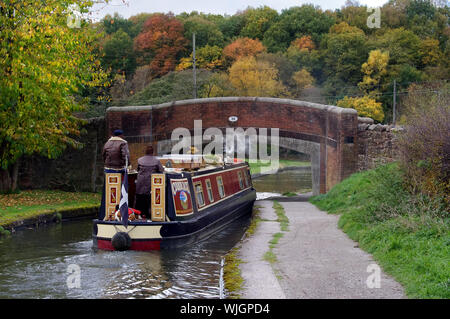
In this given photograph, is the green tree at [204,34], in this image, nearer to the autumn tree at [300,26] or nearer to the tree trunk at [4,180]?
the autumn tree at [300,26]

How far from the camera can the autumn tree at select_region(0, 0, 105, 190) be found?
1402 centimetres

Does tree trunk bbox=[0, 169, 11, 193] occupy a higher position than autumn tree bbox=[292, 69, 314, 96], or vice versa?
autumn tree bbox=[292, 69, 314, 96]

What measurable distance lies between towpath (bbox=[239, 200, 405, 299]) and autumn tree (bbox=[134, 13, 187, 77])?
3046 cm

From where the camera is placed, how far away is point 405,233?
8297 millimetres

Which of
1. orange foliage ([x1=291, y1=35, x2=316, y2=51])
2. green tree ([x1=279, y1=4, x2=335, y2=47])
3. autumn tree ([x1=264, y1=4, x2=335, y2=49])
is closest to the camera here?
orange foliage ([x1=291, y1=35, x2=316, y2=51])

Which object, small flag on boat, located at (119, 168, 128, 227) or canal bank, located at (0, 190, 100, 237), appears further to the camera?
canal bank, located at (0, 190, 100, 237)

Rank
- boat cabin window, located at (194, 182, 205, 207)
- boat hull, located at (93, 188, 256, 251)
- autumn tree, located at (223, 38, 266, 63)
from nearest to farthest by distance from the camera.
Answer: boat hull, located at (93, 188, 256, 251)
boat cabin window, located at (194, 182, 205, 207)
autumn tree, located at (223, 38, 266, 63)

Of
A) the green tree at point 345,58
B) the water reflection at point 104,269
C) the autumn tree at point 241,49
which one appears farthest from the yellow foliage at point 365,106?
the water reflection at point 104,269

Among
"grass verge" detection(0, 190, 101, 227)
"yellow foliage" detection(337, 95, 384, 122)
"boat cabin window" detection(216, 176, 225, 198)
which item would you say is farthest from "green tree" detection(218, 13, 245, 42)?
"boat cabin window" detection(216, 176, 225, 198)

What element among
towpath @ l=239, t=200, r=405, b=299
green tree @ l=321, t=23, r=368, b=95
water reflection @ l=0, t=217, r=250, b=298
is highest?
green tree @ l=321, t=23, r=368, b=95

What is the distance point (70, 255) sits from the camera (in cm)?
1004

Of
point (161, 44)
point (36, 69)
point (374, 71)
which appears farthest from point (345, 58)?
point (36, 69)

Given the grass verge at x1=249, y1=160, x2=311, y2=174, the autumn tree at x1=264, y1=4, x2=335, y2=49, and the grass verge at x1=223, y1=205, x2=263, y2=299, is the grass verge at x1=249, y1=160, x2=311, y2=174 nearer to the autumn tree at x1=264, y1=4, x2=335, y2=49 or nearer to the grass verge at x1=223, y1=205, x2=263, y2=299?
the autumn tree at x1=264, y1=4, x2=335, y2=49
